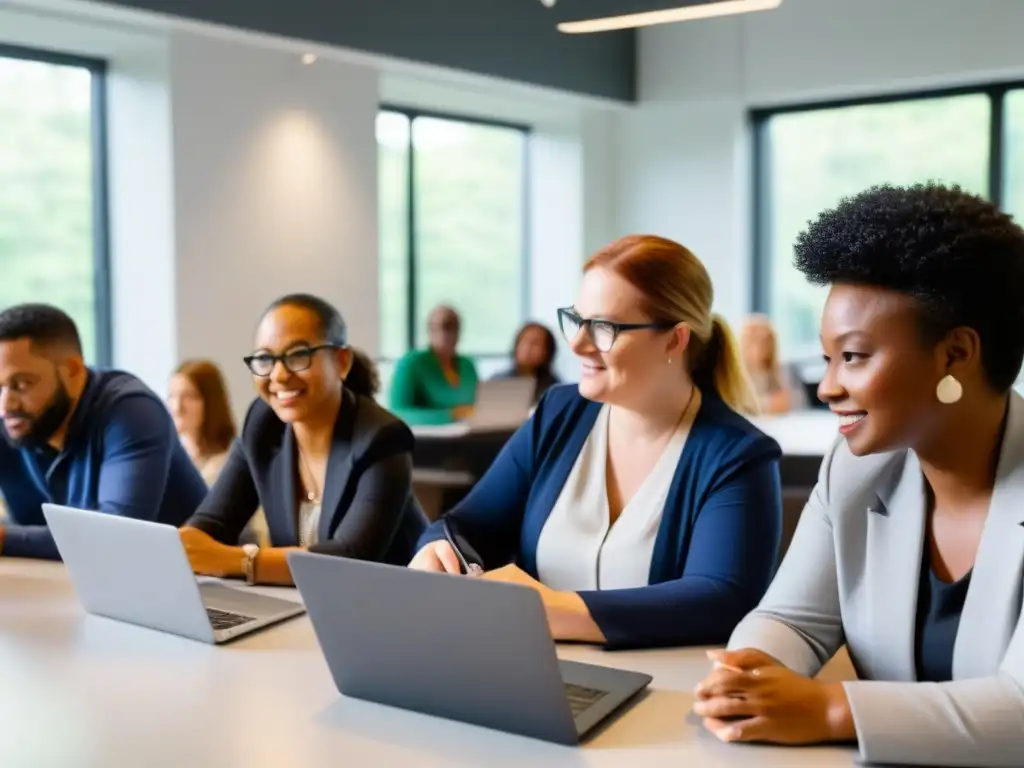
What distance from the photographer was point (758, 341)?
6.08 m

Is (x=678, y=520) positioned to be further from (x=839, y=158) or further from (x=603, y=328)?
(x=839, y=158)

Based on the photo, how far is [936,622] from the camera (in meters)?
1.40

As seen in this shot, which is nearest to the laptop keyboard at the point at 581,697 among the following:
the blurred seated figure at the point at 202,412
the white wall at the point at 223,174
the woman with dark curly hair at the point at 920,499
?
the woman with dark curly hair at the point at 920,499

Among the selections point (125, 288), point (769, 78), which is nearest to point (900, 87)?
point (769, 78)

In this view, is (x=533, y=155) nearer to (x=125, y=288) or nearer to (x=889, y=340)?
(x=125, y=288)

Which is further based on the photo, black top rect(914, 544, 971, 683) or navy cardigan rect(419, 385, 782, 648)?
navy cardigan rect(419, 385, 782, 648)

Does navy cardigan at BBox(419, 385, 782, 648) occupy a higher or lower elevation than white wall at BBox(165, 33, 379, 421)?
lower

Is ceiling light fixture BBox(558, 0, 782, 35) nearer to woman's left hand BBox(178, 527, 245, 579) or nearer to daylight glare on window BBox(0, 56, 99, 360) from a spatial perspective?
daylight glare on window BBox(0, 56, 99, 360)

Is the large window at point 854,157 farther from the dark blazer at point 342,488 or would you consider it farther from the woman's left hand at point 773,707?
the woman's left hand at point 773,707

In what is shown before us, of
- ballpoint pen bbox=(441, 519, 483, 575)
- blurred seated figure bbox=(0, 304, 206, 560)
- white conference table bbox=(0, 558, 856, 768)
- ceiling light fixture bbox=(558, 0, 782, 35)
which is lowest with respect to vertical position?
white conference table bbox=(0, 558, 856, 768)

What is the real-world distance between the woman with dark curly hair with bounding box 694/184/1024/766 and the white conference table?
0.07 metres

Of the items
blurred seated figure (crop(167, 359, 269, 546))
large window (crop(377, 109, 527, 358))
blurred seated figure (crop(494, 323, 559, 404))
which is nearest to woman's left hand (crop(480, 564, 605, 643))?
blurred seated figure (crop(167, 359, 269, 546))

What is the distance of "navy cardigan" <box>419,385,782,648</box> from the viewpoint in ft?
5.51

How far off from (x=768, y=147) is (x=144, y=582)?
284 inches
